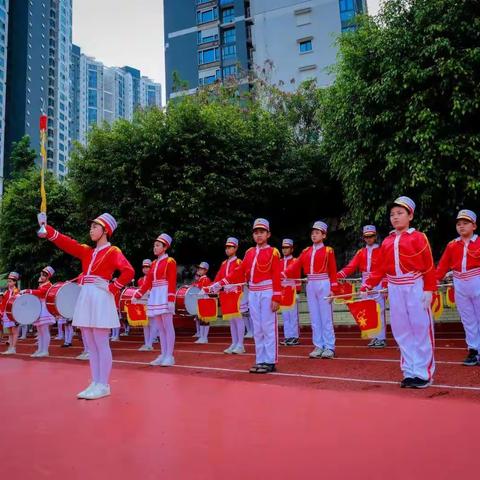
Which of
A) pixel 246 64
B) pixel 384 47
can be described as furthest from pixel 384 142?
pixel 246 64

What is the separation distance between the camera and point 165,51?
46.0m

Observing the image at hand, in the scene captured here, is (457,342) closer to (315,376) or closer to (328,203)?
(315,376)

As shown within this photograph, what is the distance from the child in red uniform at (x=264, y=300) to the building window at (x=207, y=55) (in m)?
39.6

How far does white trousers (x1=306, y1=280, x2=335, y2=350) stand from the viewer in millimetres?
8500

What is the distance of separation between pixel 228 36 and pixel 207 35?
1971 mm

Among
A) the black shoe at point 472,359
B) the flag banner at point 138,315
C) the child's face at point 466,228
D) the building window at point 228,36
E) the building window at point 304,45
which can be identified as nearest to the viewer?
the black shoe at point 472,359

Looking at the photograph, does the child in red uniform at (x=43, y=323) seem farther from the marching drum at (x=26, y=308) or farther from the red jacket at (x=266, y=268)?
the red jacket at (x=266, y=268)

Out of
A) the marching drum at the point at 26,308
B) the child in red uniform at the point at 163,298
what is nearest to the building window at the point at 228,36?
the marching drum at the point at 26,308

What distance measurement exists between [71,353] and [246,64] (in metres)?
35.9

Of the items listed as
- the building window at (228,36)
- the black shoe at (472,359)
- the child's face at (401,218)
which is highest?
the building window at (228,36)

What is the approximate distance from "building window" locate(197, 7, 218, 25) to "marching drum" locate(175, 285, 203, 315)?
38.2 metres

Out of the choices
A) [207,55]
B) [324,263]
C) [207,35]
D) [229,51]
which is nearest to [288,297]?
[324,263]

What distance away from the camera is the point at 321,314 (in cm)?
857

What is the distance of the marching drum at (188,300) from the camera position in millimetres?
11172
